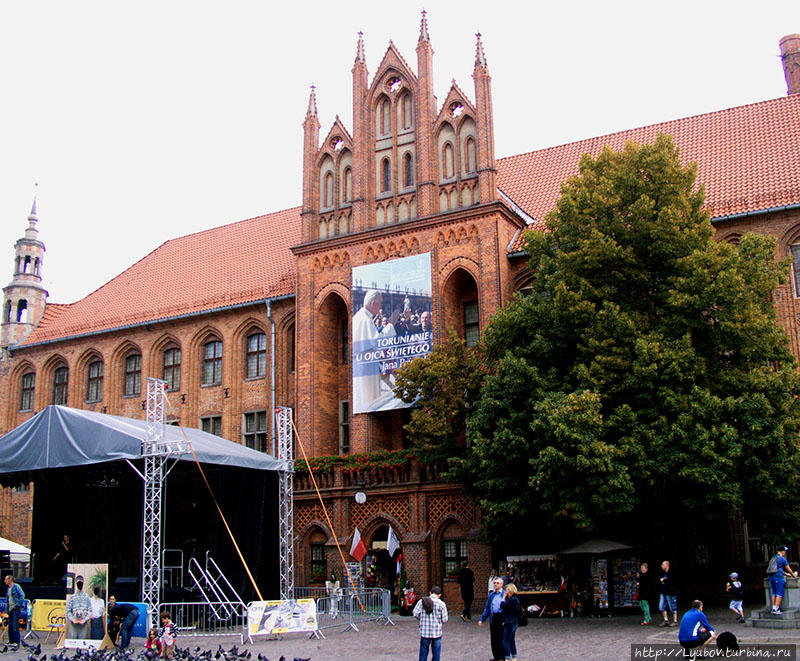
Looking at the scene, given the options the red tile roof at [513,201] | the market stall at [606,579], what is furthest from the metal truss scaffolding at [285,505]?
the red tile roof at [513,201]

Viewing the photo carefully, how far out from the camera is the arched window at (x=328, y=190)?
102ft

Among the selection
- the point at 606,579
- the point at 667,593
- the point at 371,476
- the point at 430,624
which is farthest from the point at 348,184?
the point at 430,624

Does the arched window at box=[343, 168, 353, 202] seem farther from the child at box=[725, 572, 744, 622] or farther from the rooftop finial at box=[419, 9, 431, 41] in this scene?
the child at box=[725, 572, 744, 622]

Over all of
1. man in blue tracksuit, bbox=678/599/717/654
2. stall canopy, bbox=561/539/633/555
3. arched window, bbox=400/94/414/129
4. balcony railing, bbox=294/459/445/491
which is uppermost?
arched window, bbox=400/94/414/129

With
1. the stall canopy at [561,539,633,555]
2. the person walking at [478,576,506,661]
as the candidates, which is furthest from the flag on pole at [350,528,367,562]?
the person walking at [478,576,506,661]

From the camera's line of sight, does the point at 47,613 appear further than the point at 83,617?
Yes

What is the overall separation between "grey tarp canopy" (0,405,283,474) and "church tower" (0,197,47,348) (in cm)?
1852

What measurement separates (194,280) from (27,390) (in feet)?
30.1

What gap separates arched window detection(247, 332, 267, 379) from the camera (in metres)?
33.5

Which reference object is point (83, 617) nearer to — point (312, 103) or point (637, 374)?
point (637, 374)

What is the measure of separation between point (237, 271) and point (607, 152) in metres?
18.0

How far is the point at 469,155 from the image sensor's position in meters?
28.7

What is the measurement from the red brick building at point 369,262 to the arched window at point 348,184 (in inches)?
2.2

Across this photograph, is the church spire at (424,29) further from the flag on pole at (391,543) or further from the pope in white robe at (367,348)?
the flag on pole at (391,543)
